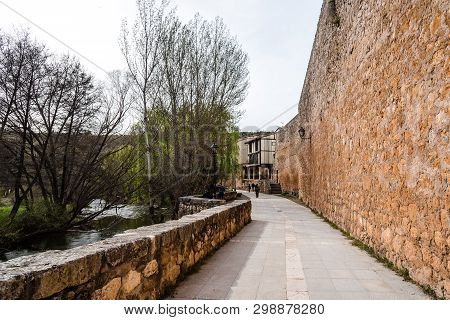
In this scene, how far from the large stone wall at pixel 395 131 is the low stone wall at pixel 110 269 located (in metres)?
2.78

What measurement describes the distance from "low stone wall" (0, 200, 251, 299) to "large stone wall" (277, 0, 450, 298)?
2.78m

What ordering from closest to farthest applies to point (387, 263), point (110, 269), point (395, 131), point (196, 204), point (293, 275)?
point (110, 269), point (293, 275), point (395, 131), point (387, 263), point (196, 204)

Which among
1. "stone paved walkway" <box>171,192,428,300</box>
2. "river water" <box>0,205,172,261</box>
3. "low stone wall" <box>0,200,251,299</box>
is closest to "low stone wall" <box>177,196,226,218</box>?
"river water" <box>0,205,172,261</box>

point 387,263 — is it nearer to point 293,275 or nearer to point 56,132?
point 293,275

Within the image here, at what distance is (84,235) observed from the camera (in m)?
14.6

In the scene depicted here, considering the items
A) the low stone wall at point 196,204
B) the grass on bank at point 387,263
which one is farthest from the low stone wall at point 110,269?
the low stone wall at point 196,204

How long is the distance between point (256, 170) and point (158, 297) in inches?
1701

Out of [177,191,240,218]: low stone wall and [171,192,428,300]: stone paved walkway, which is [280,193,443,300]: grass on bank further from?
[177,191,240,218]: low stone wall

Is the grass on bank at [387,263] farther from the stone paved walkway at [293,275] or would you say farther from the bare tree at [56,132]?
the bare tree at [56,132]

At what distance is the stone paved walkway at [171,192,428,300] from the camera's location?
3.70 meters

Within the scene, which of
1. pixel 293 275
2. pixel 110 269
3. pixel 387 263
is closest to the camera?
pixel 110 269

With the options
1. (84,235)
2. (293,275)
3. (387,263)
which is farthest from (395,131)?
(84,235)

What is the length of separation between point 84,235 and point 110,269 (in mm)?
13261

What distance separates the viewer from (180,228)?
13.7 ft
